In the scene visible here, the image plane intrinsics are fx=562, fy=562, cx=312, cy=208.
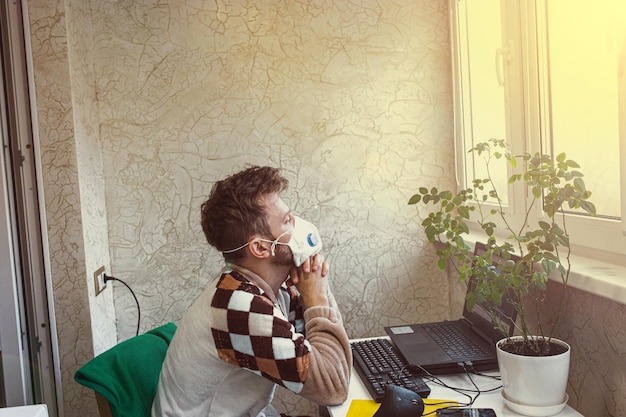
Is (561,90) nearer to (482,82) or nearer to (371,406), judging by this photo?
(482,82)

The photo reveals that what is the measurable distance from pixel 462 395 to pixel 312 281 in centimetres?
47

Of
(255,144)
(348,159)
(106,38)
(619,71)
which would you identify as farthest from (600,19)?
(106,38)

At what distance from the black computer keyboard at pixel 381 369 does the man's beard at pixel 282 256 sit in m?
0.36

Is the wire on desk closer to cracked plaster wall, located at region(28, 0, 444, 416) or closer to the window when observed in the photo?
the window

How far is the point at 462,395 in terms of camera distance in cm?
136

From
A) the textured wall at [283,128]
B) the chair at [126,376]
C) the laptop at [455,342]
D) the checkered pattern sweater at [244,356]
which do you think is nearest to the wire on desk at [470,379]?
the laptop at [455,342]

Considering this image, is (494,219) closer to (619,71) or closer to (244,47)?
(619,71)

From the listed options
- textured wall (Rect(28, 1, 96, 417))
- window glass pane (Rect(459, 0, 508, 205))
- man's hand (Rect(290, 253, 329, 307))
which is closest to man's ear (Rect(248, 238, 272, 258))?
man's hand (Rect(290, 253, 329, 307))

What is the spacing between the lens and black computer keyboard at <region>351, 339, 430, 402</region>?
1.37 metres

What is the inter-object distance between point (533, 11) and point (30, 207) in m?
1.68

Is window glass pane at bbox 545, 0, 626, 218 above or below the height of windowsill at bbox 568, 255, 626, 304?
above

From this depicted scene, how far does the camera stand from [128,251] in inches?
84.7

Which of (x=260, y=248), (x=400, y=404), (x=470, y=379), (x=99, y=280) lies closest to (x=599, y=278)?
(x=470, y=379)

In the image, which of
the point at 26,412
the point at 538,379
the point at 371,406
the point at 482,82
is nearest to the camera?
the point at 26,412
